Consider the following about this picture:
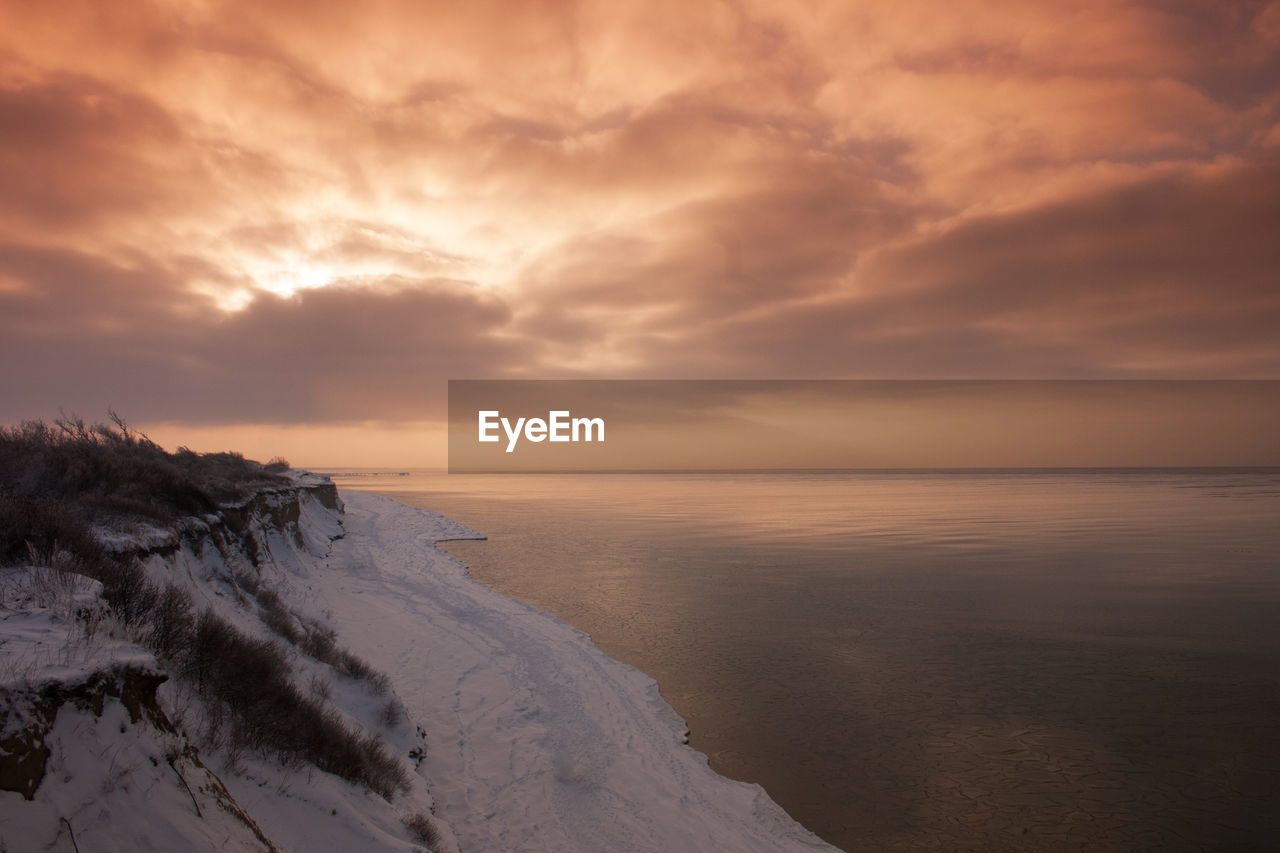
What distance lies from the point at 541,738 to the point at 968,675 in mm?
8900

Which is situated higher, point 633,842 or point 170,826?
point 170,826

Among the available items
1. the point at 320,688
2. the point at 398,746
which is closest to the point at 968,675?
the point at 398,746

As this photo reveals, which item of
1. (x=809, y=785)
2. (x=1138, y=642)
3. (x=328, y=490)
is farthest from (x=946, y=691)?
(x=328, y=490)

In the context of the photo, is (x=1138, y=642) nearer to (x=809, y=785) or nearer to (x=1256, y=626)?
(x=1256, y=626)

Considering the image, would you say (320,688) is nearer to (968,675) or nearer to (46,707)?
(46,707)

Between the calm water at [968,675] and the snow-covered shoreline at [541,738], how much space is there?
2.69 feet

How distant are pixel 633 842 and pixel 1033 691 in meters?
9.09

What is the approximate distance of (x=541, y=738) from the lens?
35.3ft

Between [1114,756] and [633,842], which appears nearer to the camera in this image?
[633,842]

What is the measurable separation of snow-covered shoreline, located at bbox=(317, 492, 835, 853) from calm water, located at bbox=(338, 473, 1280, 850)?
82cm

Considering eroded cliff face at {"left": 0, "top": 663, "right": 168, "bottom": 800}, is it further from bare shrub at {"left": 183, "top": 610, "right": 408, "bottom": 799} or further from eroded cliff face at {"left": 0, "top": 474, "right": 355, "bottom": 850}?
bare shrub at {"left": 183, "top": 610, "right": 408, "bottom": 799}

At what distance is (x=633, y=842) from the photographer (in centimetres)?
795

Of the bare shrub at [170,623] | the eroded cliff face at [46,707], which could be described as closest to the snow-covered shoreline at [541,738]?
the bare shrub at [170,623]

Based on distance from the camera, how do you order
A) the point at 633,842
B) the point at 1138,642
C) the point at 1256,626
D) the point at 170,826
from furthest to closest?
1. the point at 1256,626
2. the point at 1138,642
3. the point at 633,842
4. the point at 170,826
